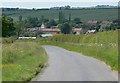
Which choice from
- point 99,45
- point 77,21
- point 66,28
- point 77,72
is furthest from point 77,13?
point 77,72

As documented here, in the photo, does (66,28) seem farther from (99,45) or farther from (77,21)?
(99,45)

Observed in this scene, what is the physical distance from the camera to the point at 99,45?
47.7 metres

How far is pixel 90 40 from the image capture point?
210 feet

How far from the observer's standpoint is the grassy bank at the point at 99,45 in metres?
30.3

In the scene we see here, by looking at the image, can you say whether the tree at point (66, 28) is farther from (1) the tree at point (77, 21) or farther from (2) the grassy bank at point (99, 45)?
(2) the grassy bank at point (99, 45)

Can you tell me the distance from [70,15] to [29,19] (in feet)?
47.5

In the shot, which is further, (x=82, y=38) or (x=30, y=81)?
(x=82, y=38)

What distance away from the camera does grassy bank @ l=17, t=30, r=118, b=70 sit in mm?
30284

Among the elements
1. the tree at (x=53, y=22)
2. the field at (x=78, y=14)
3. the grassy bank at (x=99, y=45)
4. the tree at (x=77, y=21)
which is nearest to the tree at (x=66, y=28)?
the tree at (x=77, y=21)

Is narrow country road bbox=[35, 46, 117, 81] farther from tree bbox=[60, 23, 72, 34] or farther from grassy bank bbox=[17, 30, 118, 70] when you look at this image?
tree bbox=[60, 23, 72, 34]

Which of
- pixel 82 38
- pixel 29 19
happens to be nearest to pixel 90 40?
pixel 82 38

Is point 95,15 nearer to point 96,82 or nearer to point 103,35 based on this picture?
point 103,35

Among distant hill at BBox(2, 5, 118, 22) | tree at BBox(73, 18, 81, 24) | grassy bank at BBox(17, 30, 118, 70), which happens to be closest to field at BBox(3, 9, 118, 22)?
distant hill at BBox(2, 5, 118, 22)

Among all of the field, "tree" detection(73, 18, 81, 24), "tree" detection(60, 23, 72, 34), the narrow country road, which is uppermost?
the narrow country road
